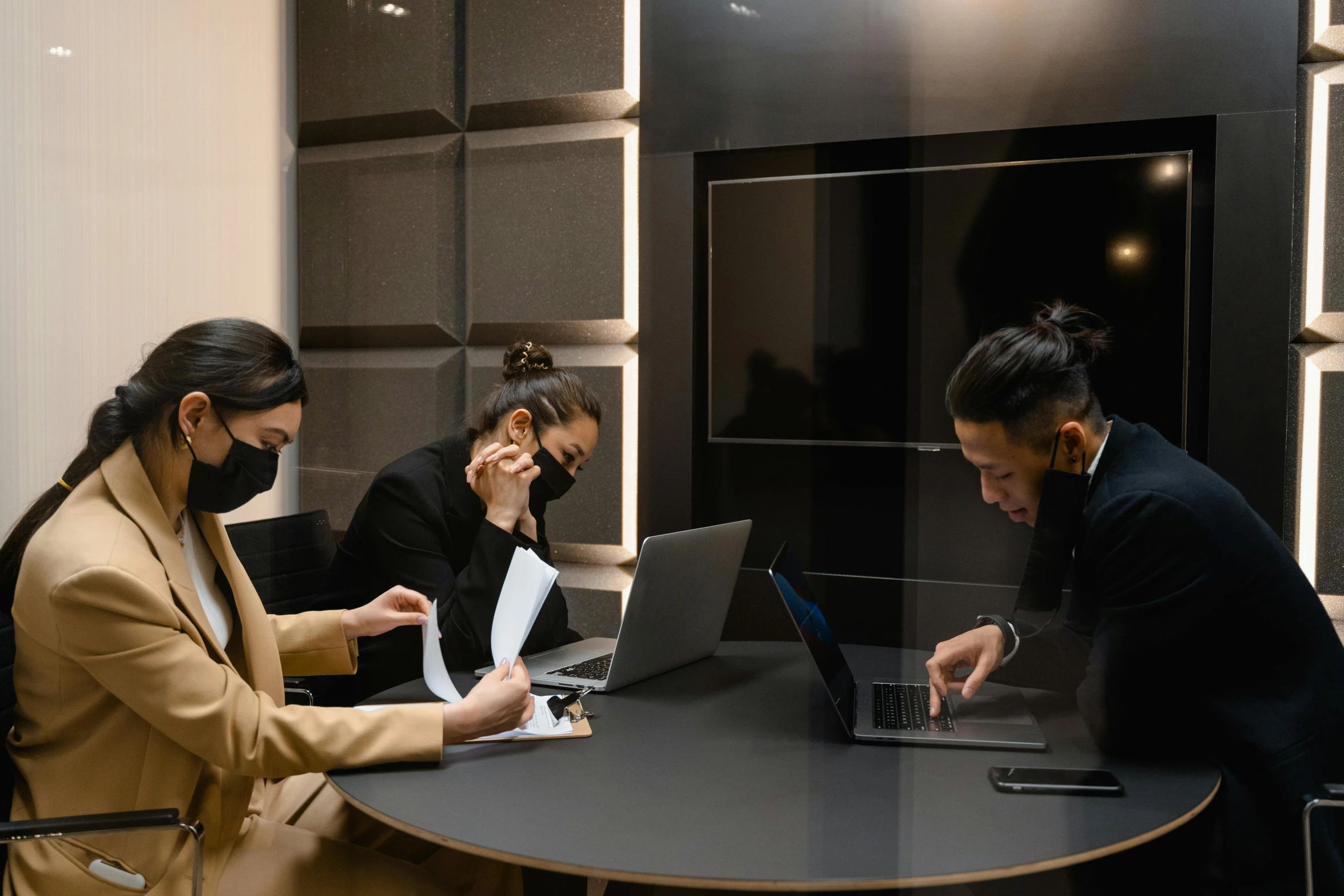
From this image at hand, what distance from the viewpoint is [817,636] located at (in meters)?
1.42

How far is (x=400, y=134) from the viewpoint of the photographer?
8.38 feet

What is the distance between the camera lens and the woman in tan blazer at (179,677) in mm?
1096

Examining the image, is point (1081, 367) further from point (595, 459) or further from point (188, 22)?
point (188, 22)

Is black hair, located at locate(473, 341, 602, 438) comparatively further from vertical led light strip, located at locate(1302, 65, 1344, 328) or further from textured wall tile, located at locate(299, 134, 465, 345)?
vertical led light strip, located at locate(1302, 65, 1344, 328)

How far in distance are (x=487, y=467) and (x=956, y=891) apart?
1273 millimetres

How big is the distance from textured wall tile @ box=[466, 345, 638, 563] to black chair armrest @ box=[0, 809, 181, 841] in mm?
1440

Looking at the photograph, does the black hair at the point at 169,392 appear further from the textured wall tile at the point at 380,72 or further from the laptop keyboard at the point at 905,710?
the textured wall tile at the point at 380,72

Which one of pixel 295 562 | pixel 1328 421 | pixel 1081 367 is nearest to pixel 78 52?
pixel 295 562

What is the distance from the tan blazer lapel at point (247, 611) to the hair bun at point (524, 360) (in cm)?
97

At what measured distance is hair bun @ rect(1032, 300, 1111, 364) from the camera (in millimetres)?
1819

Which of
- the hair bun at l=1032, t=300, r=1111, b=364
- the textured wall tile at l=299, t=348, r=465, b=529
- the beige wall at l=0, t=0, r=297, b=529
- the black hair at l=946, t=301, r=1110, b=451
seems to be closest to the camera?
the black hair at l=946, t=301, r=1110, b=451

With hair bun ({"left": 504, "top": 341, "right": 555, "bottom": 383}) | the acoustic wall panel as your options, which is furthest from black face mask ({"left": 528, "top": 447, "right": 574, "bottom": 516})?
the acoustic wall panel

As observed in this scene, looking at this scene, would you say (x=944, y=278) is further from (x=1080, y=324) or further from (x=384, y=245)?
(x=384, y=245)

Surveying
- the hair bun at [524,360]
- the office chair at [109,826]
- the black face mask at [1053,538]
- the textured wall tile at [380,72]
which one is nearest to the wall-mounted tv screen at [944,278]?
the black face mask at [1053,538]
